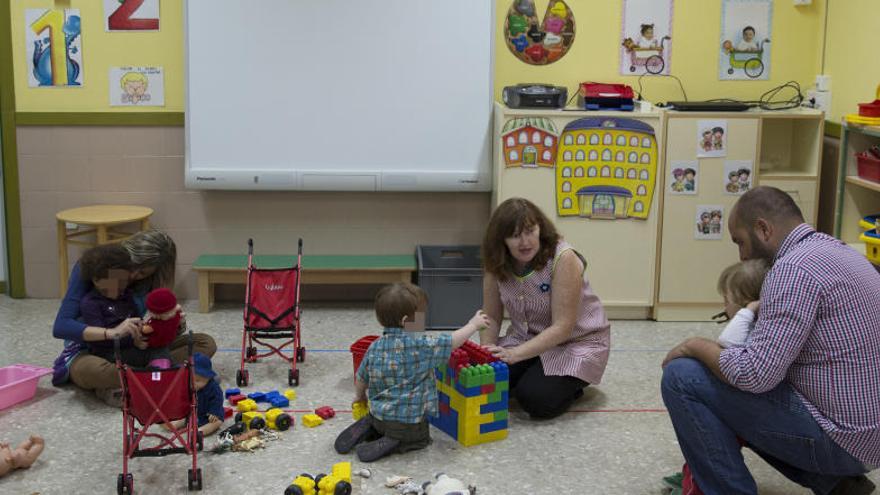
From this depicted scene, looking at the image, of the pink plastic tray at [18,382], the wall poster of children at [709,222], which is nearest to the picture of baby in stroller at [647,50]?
the wall poster of children at [709,222]

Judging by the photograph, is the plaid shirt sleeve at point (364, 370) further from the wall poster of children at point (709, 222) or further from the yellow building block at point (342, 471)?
the wall poster of children at point (709, 222)

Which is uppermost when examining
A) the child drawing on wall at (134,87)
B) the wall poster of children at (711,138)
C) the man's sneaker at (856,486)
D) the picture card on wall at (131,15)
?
the picture card on wall at (131,15)

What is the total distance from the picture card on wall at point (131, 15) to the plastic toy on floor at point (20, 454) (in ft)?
9.40

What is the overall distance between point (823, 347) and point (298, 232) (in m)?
3.70

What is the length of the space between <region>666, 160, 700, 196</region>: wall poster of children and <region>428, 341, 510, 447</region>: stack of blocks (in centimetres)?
204

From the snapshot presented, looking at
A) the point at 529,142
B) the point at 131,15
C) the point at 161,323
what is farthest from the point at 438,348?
the point at 131,15

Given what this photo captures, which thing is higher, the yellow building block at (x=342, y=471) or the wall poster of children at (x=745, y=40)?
the wall poster of children at (x=745, y=40)

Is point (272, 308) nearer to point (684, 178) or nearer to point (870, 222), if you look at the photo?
point (684, 178)

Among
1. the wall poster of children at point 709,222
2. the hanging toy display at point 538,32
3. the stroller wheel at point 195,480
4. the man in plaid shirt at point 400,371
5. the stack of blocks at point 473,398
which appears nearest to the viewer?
the stroller wheel at point 195,480

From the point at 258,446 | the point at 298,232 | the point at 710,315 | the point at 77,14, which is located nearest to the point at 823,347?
the point at 258,446

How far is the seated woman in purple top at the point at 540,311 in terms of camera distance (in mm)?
4098

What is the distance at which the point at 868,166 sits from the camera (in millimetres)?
5074

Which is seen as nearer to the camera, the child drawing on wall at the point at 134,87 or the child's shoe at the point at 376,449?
the child's shoe at the point at 376,449

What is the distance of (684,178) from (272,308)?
237 cm
